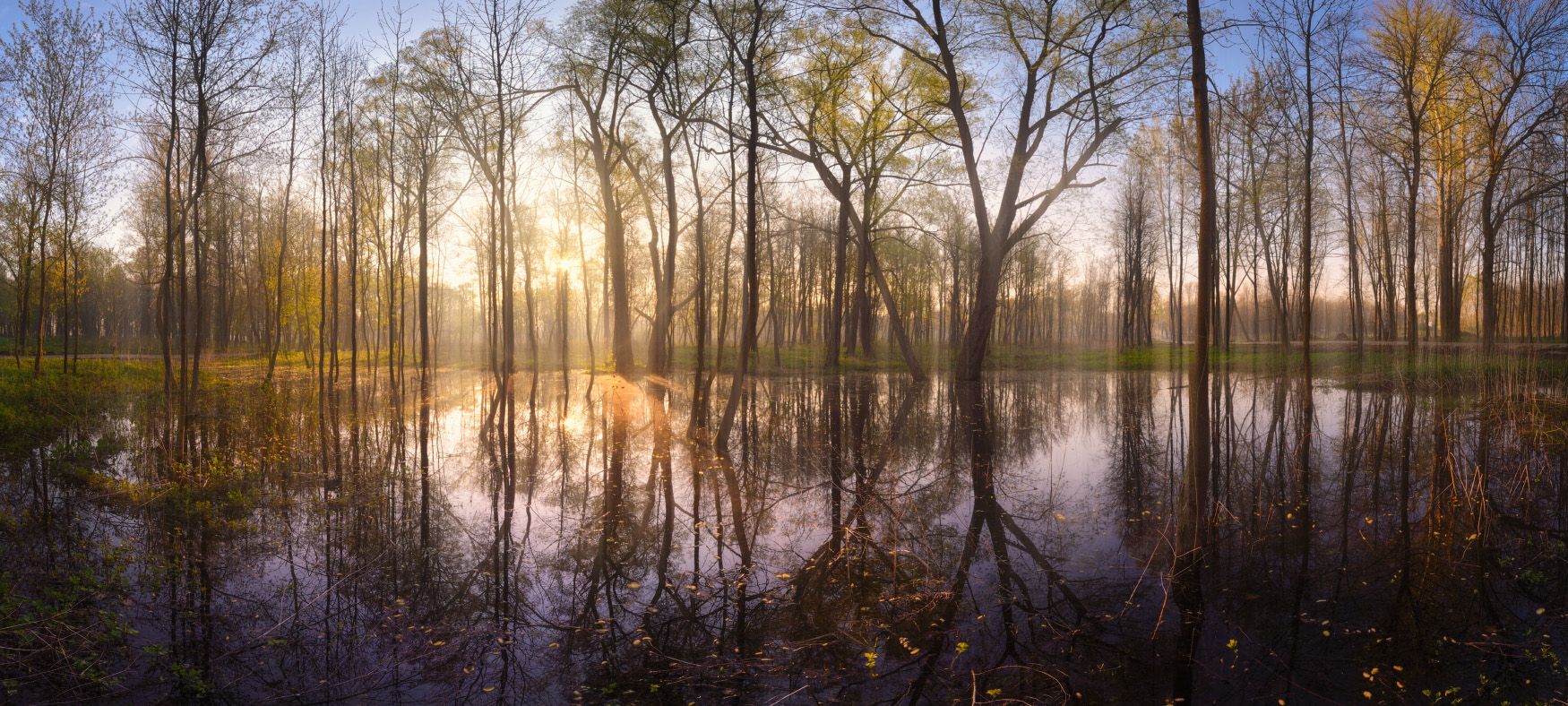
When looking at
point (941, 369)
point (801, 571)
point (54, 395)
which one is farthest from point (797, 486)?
point (941, 369)

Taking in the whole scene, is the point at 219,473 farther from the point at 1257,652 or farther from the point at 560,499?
the point at 1257,652

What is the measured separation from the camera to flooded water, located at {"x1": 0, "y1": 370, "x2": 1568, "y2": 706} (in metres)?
3.88

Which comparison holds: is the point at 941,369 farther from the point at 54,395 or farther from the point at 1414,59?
the point at 54,395

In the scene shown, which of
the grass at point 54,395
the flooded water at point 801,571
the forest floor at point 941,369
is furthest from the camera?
the forest floor at point 941,369

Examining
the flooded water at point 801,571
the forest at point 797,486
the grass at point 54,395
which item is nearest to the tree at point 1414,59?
the forest at point 797,486

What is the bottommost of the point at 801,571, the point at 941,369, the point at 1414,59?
the point at 801,571

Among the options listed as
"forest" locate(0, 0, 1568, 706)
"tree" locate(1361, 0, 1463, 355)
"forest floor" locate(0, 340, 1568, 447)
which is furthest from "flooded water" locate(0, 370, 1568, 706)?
"tree" locate(1361, 0, 1463, 355)

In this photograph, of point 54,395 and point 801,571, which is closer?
point 801,571

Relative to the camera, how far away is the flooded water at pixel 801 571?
153 inches

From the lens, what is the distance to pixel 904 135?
23328mm

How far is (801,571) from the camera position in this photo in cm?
561

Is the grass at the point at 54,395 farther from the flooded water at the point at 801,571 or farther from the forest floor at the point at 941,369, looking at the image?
the flooded water at the point at 801,571

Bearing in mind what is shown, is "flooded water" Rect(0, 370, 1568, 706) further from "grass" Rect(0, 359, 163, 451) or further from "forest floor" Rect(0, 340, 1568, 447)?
"forest floor" Rect(0, 340, 1568, 447)

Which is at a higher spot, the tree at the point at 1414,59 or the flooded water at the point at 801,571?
the tree at the point at 1414,59
